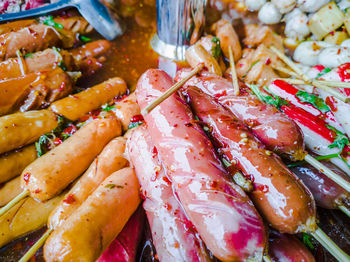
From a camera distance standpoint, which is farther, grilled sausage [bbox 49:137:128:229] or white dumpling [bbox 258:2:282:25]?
white dumpling [bbox 258:2:282:25]

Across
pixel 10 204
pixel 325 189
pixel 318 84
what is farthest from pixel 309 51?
pixel 10 204

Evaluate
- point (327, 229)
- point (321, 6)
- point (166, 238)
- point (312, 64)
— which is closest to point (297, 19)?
point (321, 6)

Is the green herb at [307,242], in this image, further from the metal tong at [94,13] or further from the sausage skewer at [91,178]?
the metal tong at [94,13]

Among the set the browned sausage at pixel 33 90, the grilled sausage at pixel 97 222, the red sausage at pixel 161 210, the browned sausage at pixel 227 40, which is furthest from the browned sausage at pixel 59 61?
the browned sausage at pixel 227 40

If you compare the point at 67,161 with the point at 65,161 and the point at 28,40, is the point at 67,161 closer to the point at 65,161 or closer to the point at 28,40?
the point at 65,161

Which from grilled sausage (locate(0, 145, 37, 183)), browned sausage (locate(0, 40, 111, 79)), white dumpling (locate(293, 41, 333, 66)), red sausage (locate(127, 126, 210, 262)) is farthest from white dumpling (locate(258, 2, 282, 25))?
grilled sausage (locate(0, 145, 37, 183))

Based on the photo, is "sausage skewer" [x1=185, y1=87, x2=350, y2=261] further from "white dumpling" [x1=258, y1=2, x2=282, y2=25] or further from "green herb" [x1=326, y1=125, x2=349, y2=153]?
"white dumpling" [x1=258, y1=2, x2=282, y2=25]
